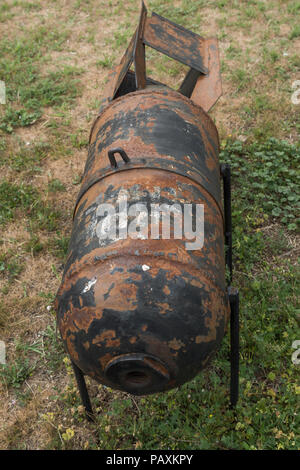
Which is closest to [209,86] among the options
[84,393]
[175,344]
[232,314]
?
[232,314]

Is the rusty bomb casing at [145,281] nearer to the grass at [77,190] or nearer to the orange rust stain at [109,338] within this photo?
the orange rust stain at [109,338]

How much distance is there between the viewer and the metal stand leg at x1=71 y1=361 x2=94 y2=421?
8.74 feet

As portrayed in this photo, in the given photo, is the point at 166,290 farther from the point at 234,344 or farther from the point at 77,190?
the point at 77,190

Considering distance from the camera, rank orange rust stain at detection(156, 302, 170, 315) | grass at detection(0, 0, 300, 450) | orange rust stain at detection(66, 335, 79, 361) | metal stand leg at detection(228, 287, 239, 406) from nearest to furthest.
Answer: orange rust stain at detection(156, 302, 170, 315), orange rust stain at detection(66, 335, 79, 361), metal stand leg at detection(228, 287, 239, 406), grass at detection(0, 0, 300, 450)

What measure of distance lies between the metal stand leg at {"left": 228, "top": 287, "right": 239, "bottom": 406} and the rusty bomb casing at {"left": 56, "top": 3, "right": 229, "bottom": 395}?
111 millimetres

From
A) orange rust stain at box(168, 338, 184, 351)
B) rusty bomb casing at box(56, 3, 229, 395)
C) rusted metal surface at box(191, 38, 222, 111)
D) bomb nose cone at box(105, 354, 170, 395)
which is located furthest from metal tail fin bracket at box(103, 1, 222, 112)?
bomb nose cone at box(105, 354, 170, 395)

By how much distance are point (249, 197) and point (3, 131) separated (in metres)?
3.01

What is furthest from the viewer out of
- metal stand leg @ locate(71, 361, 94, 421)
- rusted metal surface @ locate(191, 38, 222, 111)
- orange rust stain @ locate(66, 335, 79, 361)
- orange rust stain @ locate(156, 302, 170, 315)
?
rusted metal surface @ locate(191, 38, 222, 111)

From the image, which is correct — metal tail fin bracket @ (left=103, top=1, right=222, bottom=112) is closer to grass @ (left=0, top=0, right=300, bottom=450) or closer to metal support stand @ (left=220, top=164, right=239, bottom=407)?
metal support stand @ (left=220, top=164, right=239, bottom=407)

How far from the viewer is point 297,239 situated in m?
3.98

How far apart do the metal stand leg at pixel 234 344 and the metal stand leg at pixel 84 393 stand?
95 centimetres

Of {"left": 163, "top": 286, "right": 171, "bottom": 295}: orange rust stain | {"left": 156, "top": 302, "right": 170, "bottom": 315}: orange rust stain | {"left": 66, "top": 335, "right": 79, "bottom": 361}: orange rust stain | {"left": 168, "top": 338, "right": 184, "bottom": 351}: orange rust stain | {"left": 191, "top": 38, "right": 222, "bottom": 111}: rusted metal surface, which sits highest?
{"left": 191, "top": 38, "right": 222, "bottom": 111}: rusted metal surface

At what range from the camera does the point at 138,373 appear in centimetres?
211

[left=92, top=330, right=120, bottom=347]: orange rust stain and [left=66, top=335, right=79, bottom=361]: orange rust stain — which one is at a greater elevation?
[left=92, top=330, right=120, bottom=347]: orange rust stain
